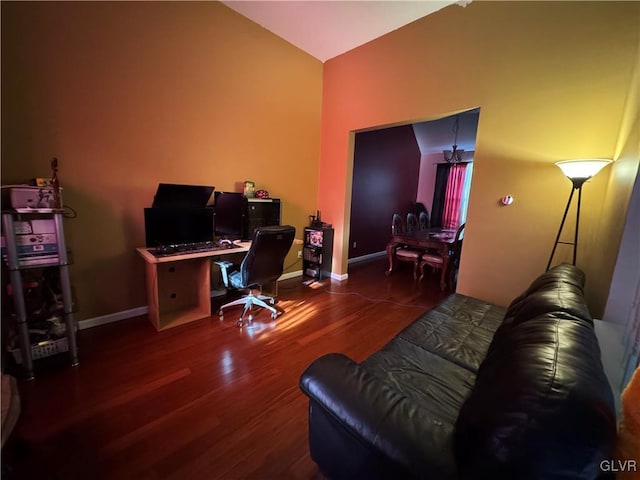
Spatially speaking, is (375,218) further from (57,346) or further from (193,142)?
(57,346)

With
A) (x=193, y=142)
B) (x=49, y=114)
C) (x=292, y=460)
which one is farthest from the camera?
(x=193, y=142)

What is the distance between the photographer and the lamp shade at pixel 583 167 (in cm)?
179

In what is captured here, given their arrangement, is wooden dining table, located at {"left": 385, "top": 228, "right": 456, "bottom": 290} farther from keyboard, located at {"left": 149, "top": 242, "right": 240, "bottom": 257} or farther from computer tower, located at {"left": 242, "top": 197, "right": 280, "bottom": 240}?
keyboard, located at {"left": 149, "top": 242, "right": 240, "bottom": 257}

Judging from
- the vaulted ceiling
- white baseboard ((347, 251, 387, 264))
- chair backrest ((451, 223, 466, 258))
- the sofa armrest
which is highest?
the vaulted ceiling

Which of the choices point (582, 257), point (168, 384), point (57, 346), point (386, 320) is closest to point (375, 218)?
point (386, 320)

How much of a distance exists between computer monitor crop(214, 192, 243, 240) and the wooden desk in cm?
31

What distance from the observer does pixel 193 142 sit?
275 centimetres

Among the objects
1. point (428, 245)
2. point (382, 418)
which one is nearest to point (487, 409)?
point (382, 418)

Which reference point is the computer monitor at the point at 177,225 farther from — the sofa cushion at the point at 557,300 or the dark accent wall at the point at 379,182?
the dark accent wall at the point at 379,182

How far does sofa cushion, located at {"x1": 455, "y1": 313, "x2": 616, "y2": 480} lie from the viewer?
545 mm

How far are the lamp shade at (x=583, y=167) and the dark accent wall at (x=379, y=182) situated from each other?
316cm

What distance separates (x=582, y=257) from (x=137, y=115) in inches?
162

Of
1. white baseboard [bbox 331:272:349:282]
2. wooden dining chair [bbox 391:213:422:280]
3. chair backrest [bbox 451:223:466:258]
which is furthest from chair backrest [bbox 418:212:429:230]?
white baseboard [bbox 331:272:349:282]

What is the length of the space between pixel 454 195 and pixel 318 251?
4.02 meters
